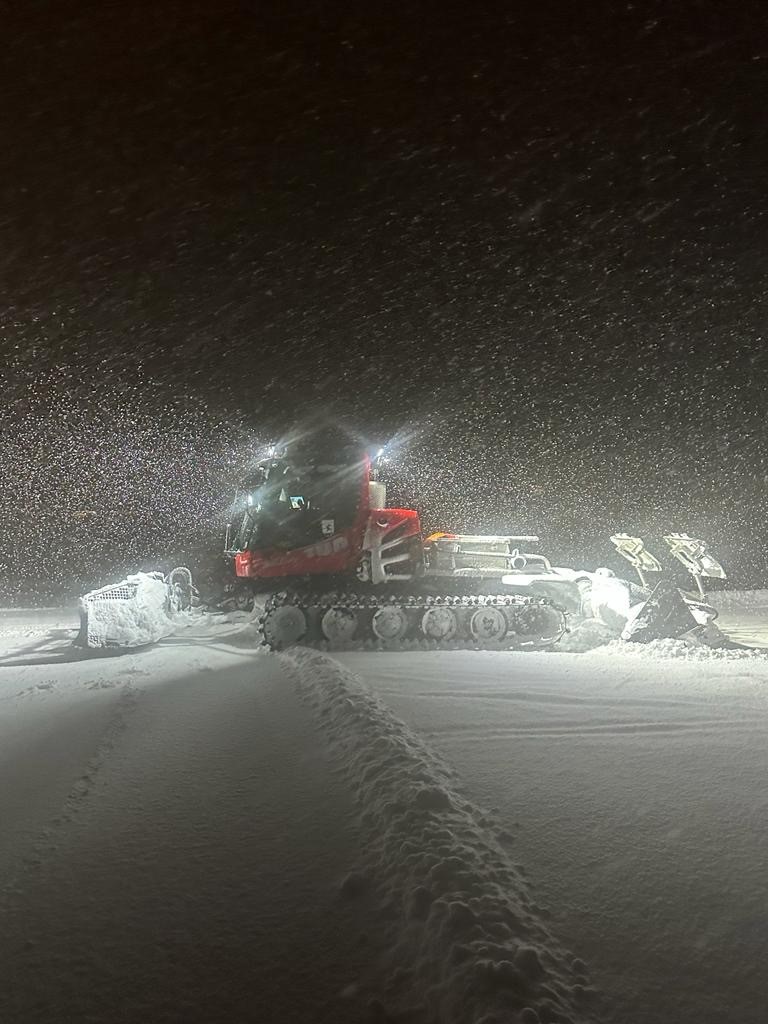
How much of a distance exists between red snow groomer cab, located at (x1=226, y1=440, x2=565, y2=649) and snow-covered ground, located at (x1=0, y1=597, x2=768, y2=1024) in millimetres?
4364

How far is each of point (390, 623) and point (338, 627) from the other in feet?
2.64

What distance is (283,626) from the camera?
34.7 ft

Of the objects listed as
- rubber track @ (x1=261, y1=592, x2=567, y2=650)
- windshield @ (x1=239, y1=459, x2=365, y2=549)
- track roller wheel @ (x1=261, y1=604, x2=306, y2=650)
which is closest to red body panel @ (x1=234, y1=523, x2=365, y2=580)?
windshield @ (x1=239, y1=459, x2=365, y2=549)

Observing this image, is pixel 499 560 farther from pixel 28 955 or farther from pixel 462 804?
pixel 28 955

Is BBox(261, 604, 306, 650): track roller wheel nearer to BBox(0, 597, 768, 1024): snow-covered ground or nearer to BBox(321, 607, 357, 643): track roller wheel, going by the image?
BBox(321, 607, 357, 643): track roller wheel

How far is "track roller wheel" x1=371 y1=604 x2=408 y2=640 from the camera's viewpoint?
10.6 m

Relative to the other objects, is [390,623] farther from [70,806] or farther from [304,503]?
[70,806]

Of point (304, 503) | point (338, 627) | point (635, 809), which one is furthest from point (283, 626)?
point (635, 809)

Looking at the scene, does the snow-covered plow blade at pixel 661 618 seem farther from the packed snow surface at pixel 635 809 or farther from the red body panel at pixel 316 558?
the red body panel at pixel 316 558

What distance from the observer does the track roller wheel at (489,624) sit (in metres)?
10.6

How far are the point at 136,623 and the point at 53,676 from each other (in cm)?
366

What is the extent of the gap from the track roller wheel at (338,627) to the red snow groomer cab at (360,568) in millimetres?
15

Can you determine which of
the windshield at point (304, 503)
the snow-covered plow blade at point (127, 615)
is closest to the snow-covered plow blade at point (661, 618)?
the windshield at point (304, 503)

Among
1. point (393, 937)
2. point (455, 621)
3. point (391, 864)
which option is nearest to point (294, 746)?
point (391, 864)
